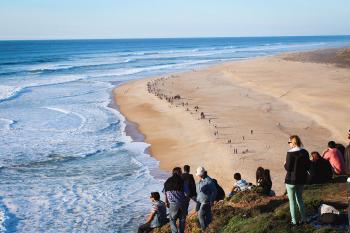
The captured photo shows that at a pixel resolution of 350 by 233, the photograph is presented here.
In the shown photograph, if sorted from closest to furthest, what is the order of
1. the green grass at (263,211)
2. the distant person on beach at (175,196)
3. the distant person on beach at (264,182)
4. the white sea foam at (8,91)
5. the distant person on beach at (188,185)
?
the green grass at (263,211), the distant person on beach at (175,196), the distant person on beach at (188,185), the distant person on beach at (264,182), the white sea foam at (8,91)

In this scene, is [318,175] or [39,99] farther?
[39,99]

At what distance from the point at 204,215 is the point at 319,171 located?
3314mm

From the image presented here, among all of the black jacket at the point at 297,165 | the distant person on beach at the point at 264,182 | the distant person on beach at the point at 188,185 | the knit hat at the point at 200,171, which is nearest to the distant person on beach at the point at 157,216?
the distant person on beach at the point at 188,185

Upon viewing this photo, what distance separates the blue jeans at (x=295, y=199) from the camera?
8435 mm

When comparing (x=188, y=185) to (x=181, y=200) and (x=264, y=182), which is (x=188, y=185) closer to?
(x=181, y=200)

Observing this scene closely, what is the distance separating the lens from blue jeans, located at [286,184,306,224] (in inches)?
332

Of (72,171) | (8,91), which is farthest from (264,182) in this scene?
(8,91)

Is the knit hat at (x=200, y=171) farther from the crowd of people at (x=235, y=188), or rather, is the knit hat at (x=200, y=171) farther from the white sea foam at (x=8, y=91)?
the white sea foam at (x=8, y=91)

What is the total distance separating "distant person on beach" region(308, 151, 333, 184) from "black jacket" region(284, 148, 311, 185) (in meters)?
3.58

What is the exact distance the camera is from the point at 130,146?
858 inches

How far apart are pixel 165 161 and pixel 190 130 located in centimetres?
439

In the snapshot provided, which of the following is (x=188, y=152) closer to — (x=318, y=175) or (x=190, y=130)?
(x=190, y=130)

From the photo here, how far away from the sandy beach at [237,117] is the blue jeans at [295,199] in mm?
5622

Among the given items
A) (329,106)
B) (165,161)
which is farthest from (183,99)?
(165,161)
